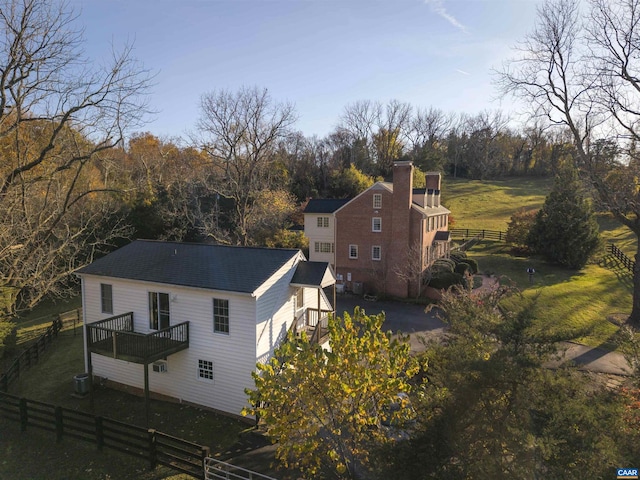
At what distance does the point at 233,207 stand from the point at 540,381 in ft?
131

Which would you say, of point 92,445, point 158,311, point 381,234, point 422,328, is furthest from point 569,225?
point 92,445

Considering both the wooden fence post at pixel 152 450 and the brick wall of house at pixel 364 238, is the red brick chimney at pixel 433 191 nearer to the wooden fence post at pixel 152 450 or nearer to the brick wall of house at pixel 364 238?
the brick wall of house at pixel 364 238

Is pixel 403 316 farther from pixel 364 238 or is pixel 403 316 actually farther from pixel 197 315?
pixel 197 315

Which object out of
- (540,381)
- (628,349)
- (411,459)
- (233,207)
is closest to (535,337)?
(540,381)

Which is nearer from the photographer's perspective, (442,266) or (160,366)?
(160,366)

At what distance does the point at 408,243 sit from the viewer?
29375mm

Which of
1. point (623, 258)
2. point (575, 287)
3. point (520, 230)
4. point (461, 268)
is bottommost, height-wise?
point (575, 287)

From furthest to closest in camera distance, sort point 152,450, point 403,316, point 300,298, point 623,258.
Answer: point 623,258, point 403,316, point 300,298, point 152,450

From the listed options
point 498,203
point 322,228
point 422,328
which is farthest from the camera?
point 498,203

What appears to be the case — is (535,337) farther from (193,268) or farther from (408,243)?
(408,243)

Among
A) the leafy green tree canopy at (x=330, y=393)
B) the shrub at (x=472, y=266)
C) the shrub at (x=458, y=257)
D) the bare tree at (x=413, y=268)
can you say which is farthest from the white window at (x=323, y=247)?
the leafy green tree canopy at (x=330, y=393)

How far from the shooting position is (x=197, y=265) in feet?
50.4

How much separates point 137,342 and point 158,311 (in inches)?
74.5

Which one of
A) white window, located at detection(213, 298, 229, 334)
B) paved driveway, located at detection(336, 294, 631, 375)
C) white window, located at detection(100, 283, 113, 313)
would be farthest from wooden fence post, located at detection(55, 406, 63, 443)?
paved driveway, located at detection(336, 294, 631, 375)
